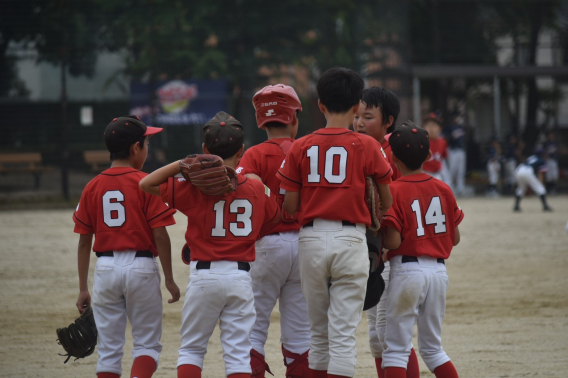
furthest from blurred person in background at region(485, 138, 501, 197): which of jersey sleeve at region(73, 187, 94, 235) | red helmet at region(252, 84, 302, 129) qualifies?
jersey sleeve at region(73, 187, 94, 235)

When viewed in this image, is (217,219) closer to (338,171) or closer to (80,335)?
(338,171)

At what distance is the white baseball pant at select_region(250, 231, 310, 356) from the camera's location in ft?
12.0

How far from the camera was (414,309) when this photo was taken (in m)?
3.43

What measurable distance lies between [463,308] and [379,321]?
257 centimetres

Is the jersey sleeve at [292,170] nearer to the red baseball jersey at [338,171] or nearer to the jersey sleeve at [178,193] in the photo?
the red baseball jersey at [338,171]

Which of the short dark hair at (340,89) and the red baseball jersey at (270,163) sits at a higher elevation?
the short dark hair at (340,89)

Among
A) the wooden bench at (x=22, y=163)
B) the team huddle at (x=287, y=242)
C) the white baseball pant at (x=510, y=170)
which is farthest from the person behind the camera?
the white baseball pant at (x=510, y=170)

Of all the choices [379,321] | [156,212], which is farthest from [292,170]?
[379,321]

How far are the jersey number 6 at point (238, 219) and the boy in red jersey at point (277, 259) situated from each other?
36 centimetres

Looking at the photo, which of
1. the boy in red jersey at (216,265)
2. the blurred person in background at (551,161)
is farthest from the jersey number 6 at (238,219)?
the blurred person in background at (551,161)

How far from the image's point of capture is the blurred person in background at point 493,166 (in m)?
18.1

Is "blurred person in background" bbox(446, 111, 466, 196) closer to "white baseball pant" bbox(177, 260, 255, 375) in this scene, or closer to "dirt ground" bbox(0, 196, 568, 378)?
"dirt ground" bbox(0, 196, 568, 378)

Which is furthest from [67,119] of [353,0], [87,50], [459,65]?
[459,65]

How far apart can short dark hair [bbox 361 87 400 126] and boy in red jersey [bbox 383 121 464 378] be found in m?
0.31
